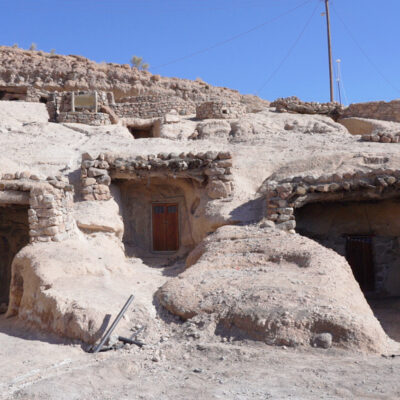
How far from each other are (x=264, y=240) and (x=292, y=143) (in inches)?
227

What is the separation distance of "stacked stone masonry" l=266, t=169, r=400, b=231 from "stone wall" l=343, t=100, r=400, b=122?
34.8 feet

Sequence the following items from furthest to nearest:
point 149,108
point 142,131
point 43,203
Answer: point 149,108
point 142,131
point 43,203

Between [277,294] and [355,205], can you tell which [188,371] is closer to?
[277,294]

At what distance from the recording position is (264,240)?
880cm

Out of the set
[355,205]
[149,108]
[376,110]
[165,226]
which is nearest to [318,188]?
[355,205]

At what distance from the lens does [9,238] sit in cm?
1128

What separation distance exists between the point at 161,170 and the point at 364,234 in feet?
18.0

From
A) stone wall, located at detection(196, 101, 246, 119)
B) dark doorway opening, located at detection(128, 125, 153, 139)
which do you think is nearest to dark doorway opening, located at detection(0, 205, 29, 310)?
dark doorway opening, located at detection(128, 125, 153, 139)

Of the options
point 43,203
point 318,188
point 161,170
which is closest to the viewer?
point 43,203

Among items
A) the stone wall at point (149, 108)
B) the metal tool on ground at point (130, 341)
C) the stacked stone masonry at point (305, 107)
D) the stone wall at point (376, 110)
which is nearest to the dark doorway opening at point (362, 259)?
the metal tool on ground at point (130, 341)

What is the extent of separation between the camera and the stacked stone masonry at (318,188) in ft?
32.8

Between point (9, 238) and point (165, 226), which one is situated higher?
point (165, 226)

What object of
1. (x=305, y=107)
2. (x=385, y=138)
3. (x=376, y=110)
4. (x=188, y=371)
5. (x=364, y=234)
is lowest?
(x=188, y=371)

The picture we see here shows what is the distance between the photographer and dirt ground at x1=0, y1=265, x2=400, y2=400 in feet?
14.1
